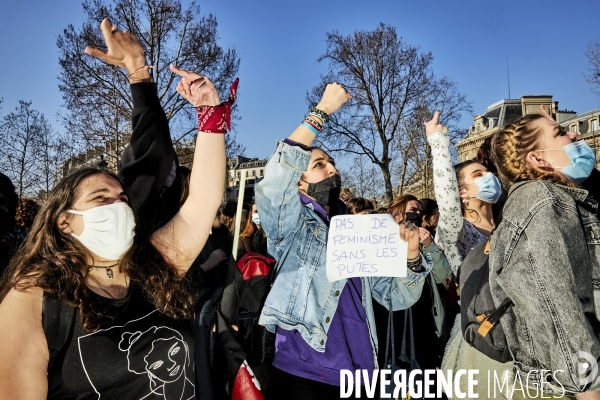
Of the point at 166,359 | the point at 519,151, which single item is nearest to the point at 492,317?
the point at 519,151

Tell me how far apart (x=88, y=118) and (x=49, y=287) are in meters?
16.8

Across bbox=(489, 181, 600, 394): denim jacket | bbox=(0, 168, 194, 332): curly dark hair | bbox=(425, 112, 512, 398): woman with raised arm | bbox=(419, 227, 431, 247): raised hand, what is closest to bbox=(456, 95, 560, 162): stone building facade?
bbox=(425, 112, 512, 398): woman with raised arm

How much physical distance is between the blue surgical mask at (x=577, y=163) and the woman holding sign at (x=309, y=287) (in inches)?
31.7

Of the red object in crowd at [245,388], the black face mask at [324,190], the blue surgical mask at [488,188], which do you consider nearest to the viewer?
the red object in crowd at [245,388]

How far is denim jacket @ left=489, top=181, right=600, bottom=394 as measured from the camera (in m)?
1.78

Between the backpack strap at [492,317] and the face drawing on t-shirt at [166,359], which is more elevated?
the backpack strap at [492,317]

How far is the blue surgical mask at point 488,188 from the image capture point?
347 cm

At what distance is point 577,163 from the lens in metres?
2.35

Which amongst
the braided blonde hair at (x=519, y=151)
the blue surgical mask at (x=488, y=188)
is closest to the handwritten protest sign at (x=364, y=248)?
the braided blonde hair at (x=519, y=151)

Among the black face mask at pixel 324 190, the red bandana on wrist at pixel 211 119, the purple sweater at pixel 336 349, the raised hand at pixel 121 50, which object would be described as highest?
the raised hand at pixel 121 50

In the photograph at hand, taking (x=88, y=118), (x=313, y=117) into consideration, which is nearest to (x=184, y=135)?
(x=88, y=118)

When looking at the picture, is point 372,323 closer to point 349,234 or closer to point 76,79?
point 349,234

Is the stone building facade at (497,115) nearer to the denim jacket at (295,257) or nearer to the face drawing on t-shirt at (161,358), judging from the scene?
the denim jacket at (295,257)

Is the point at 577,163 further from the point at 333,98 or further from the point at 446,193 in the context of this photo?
the point at 333,98
